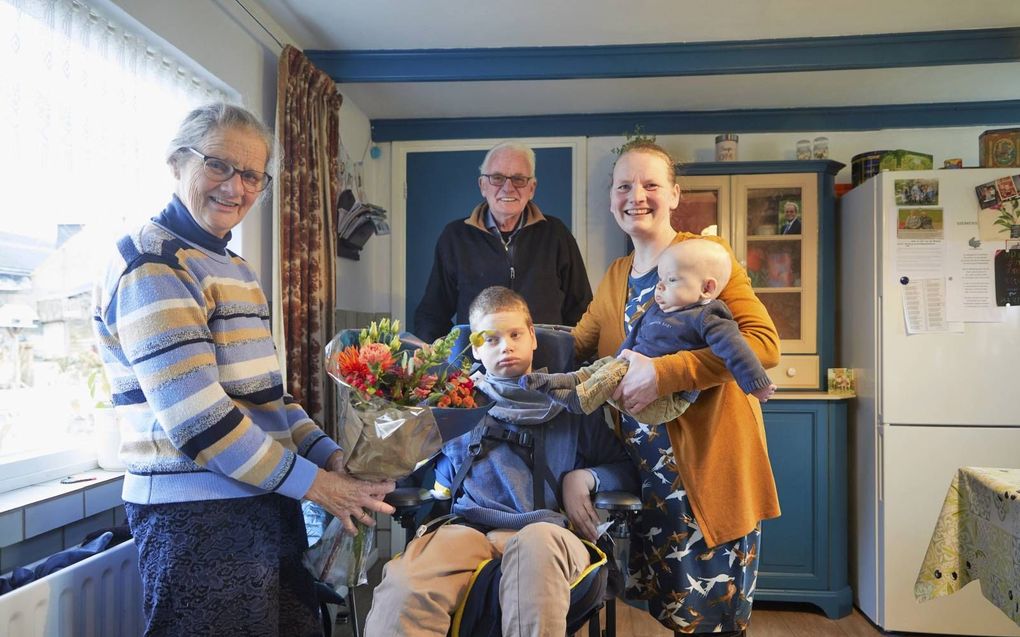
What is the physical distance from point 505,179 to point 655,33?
989 mm

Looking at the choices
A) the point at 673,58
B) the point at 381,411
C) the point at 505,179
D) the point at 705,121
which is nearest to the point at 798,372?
the point at 705,121

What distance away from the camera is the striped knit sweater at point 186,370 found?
1173 mm

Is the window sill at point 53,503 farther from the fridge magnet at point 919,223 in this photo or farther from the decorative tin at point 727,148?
the fridge magnet at point 919,223

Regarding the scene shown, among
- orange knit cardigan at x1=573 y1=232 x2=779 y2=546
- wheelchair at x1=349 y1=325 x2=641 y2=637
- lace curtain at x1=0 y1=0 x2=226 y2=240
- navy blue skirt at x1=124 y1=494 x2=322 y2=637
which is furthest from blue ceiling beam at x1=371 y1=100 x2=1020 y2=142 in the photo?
navy blue skirt at x1=124 y1=494 x2=322 y2=637

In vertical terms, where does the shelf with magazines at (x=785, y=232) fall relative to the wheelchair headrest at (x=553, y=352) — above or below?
above

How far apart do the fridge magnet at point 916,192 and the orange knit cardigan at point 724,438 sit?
1761 millimetres

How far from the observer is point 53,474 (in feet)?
5.82

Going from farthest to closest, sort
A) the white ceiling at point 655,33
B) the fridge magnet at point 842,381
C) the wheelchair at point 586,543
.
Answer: the fridge magnet at point 842,381, the white ceiling at point 655,33, the wheelchair at point 586,543

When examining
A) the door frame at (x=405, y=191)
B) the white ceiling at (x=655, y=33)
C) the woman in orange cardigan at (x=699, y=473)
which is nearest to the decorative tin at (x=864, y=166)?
the white ceiling at (x=655, y=33)

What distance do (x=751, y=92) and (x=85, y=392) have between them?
3.25 metres

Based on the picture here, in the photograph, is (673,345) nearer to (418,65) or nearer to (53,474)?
(53,474)

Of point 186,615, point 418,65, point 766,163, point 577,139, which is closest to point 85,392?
point 186,615

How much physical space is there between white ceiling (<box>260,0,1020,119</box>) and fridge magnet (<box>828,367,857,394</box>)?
4.73 feet

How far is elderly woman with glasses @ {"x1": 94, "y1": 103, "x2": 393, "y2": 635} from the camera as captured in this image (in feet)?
3.87
